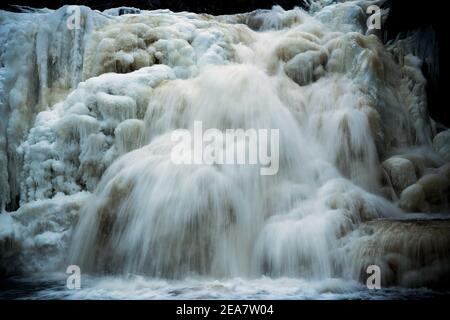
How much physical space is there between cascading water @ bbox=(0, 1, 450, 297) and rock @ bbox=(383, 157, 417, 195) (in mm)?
15

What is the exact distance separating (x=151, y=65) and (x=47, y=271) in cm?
298

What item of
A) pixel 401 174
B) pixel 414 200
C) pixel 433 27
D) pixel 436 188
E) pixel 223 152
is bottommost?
pixel 414 200

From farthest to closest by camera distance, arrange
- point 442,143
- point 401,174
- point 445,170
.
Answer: point 442,143, point 401,174, point 445,170

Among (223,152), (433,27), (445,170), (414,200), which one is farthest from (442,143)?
(223,152)

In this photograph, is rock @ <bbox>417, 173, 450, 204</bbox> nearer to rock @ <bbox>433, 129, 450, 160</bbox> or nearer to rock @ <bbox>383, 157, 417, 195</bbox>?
rock @ <bbox>383, 157, 417, 195</bbox>

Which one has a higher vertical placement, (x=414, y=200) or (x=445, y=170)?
(x=445, y=170)

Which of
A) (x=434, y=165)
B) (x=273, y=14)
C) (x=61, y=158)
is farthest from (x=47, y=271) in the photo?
(x=273, y=14)

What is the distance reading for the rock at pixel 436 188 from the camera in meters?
5.00

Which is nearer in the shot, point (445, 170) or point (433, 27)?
point (445, 170)

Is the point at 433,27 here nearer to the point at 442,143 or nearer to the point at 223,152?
the point at 442,143

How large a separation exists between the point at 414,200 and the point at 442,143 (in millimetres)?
1185

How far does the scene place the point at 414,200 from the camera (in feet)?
16.5

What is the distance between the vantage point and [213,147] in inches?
209

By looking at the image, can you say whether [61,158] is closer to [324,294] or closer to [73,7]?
[73,7]
